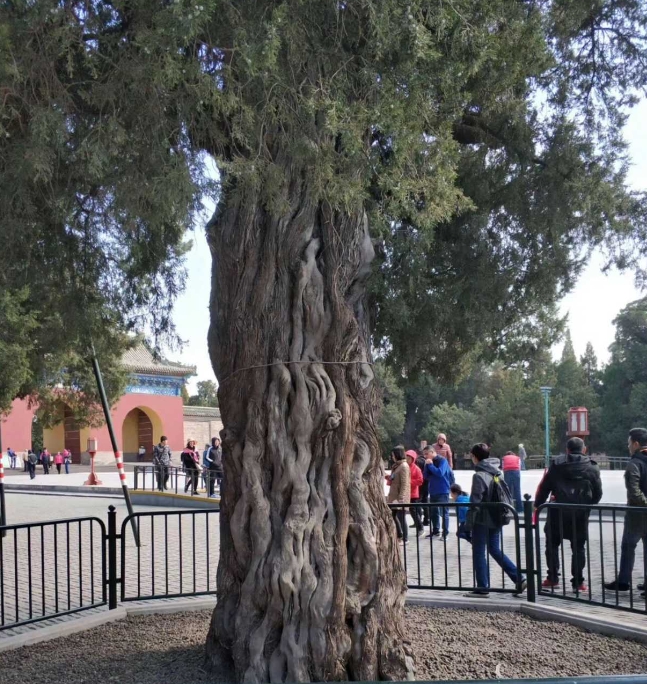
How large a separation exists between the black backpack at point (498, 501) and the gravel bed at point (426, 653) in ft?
4.70

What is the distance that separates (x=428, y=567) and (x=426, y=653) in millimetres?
5297

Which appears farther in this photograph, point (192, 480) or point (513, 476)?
point (192, 480)

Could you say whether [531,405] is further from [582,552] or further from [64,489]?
[582,552]

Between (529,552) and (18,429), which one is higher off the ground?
(529,552)

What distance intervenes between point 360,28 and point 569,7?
3347mm

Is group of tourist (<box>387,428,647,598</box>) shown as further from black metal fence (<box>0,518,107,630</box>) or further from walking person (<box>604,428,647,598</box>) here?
black metal fence (<box>0,518,107,630</box>)

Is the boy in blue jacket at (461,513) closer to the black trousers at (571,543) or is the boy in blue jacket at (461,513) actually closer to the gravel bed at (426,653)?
the black trousers at (571,543)

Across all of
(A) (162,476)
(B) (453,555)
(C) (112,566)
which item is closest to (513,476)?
(B) (453,555)

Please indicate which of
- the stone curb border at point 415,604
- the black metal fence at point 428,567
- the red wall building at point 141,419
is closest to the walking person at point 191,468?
the black metal fence at point 428,567

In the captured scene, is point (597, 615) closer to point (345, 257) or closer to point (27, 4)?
point (345, 257)

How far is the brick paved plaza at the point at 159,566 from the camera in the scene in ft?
25.3

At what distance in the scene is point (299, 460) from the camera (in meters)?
5.14

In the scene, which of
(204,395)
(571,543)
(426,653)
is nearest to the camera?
(426,653)

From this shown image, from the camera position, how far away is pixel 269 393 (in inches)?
207
